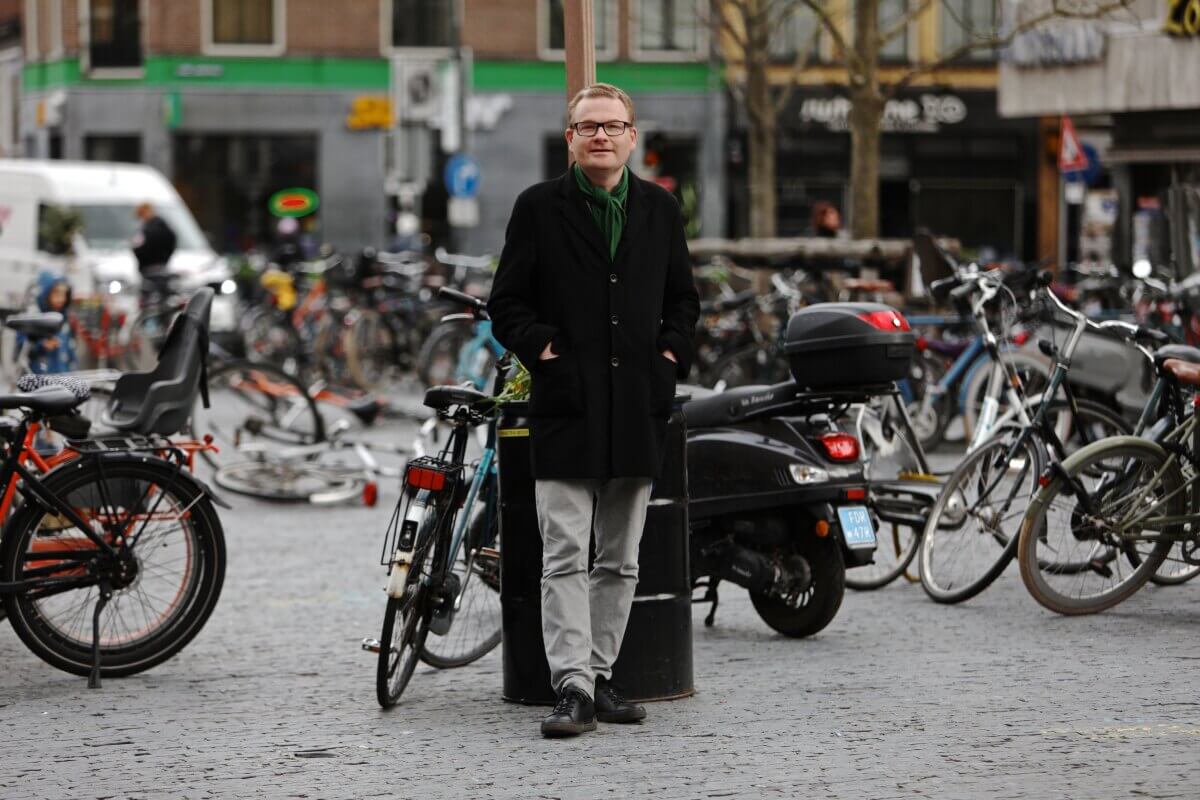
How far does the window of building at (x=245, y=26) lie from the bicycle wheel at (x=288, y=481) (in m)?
30.9

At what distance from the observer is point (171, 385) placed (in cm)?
847

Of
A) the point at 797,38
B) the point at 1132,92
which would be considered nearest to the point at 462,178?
the point at 797,38

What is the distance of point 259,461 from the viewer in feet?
42.3

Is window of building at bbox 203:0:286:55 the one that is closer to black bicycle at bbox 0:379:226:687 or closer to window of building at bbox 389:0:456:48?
window of building at bbox 389:0:456:48

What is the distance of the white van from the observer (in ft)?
78.0

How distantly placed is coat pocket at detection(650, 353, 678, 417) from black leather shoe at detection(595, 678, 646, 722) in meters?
0.88

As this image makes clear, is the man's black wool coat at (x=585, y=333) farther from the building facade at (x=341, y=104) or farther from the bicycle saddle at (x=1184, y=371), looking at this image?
the building facade at (x=341, y=104)

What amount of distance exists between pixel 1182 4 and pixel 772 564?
14.3 metres

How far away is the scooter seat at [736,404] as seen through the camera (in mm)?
8031

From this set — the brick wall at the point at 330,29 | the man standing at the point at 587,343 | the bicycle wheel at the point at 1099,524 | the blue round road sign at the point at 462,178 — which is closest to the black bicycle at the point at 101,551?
the man standing at the point at 587,343

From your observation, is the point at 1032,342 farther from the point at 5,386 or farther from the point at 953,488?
the point at 5,386

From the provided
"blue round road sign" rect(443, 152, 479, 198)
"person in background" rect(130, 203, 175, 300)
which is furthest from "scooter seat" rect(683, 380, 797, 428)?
"blue round road sign" rect(443, 152, 479, 198)

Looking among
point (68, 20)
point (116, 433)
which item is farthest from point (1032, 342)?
point (68, 20)

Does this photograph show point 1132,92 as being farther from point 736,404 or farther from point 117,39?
point 117,39
